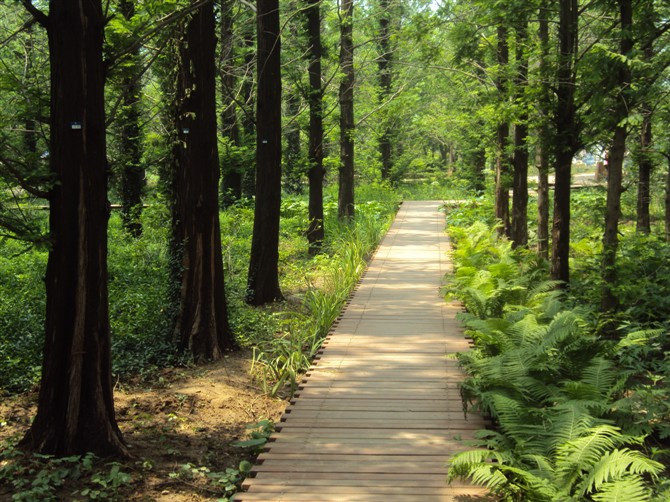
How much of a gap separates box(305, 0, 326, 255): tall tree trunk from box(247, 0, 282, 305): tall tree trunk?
4.09 metres

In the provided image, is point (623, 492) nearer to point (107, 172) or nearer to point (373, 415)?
point (373, 415)

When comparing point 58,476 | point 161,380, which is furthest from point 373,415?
point 161,380

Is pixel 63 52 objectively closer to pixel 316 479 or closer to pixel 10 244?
pixel 316 479

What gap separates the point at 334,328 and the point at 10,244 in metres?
10.1

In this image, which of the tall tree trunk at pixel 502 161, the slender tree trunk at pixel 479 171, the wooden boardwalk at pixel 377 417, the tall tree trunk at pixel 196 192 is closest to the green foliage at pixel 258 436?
the wooden boardwalk at pixel 377 417

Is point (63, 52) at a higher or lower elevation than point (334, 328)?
higher

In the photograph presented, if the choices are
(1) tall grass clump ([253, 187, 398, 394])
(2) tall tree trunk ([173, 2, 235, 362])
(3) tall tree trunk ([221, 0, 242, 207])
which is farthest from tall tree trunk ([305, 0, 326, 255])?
(2) tall tree trunk ([173, 2, 235, 362])

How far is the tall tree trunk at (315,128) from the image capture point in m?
15.1

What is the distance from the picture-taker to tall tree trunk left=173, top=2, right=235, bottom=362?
25.7 ft

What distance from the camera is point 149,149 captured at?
500 inches

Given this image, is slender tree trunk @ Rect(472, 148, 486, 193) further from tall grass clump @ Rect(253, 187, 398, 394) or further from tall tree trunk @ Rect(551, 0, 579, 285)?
tall tree trunk @ Rect(551, 0, 579, 285)

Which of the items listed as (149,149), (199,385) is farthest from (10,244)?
(199,385)

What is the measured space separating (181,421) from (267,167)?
554cm

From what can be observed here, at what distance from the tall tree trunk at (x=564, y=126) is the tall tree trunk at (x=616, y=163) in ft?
2.63
